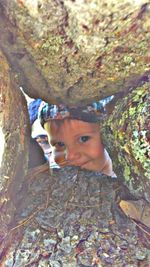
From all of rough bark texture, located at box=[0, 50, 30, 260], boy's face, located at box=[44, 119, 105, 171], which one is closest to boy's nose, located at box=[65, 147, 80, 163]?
boy's face, located at box=[44, 119, 105, 171]

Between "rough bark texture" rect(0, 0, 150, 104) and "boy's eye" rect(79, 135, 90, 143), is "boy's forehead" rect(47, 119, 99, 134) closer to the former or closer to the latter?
"boy's eye" rect(79, 135, 90, 143)

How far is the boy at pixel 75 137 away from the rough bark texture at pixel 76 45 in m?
0.10

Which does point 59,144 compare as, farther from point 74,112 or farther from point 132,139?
point 132,139

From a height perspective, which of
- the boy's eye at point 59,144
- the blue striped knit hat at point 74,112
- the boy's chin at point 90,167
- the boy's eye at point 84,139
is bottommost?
the boy's chin at point 90,167

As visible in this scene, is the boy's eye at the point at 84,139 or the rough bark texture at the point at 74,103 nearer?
the rough bark texture at the point at 74,103

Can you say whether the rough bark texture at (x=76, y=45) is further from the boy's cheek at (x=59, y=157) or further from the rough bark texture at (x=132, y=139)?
the boy's cheek at (x=59, y=157)

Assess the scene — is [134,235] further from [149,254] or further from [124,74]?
[124,74]

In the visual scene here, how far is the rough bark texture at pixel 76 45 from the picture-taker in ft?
2.26

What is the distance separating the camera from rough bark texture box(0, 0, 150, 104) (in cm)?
69

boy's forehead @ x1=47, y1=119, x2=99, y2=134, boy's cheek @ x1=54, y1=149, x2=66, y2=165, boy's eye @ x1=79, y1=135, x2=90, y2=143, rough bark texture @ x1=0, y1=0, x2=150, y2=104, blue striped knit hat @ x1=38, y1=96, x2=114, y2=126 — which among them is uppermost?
rough bark texture @ x1=0, y1=0, x2=150, y2=104

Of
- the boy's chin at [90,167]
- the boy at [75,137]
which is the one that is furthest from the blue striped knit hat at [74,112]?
the boy's chin at [90,167]

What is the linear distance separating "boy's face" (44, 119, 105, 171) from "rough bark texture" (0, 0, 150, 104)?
0.15 m

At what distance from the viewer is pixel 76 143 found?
1098 millimetres

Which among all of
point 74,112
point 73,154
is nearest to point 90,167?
point 73,154
